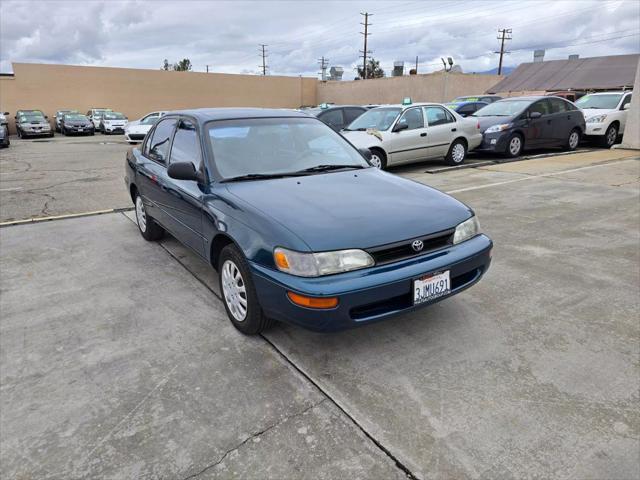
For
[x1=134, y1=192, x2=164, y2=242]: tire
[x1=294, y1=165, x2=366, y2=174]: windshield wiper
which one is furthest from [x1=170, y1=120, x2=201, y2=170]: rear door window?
[x1=134, y1=192, x2=164, y2=242]: tire

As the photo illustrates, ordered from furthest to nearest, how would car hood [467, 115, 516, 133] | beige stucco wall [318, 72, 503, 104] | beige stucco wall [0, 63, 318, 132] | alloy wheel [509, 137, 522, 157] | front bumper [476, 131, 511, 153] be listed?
1. beige stucco wall [318, 72, 503, 104]
2. beige stucco wall [0, 63, 318, 132]
3. alloy wheel [509, 137, 522, 157]
4. car hood [467, 115, 516, 133]
5. front bumper [476, 131, 511, 153]

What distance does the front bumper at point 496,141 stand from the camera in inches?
440

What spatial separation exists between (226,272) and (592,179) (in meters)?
7.79

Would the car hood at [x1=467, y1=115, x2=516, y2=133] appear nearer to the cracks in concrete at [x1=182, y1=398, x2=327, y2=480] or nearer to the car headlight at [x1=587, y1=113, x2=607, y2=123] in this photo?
the car headlight at [x1=587, y1=113, x2=607, y2=123]

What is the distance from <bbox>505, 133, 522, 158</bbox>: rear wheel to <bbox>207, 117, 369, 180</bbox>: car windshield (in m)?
8.33

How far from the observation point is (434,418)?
7.86 feet

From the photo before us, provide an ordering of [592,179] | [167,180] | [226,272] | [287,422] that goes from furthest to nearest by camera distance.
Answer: [592,179], [167,180], [226,272], [287,422]

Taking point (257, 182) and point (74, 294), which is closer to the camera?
point (257, 182)

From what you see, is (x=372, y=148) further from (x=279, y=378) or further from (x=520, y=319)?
(x=279, y=378)

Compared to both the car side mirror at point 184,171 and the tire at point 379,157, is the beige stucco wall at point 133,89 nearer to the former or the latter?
the tire at point 379,157

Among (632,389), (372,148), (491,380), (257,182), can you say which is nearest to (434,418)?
(491,380)

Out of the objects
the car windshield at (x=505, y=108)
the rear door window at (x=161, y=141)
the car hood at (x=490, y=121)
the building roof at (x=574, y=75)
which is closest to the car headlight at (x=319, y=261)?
the rear door window at (x=161, y=141)

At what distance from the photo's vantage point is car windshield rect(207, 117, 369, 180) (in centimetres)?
367

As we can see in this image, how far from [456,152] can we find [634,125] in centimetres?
550
